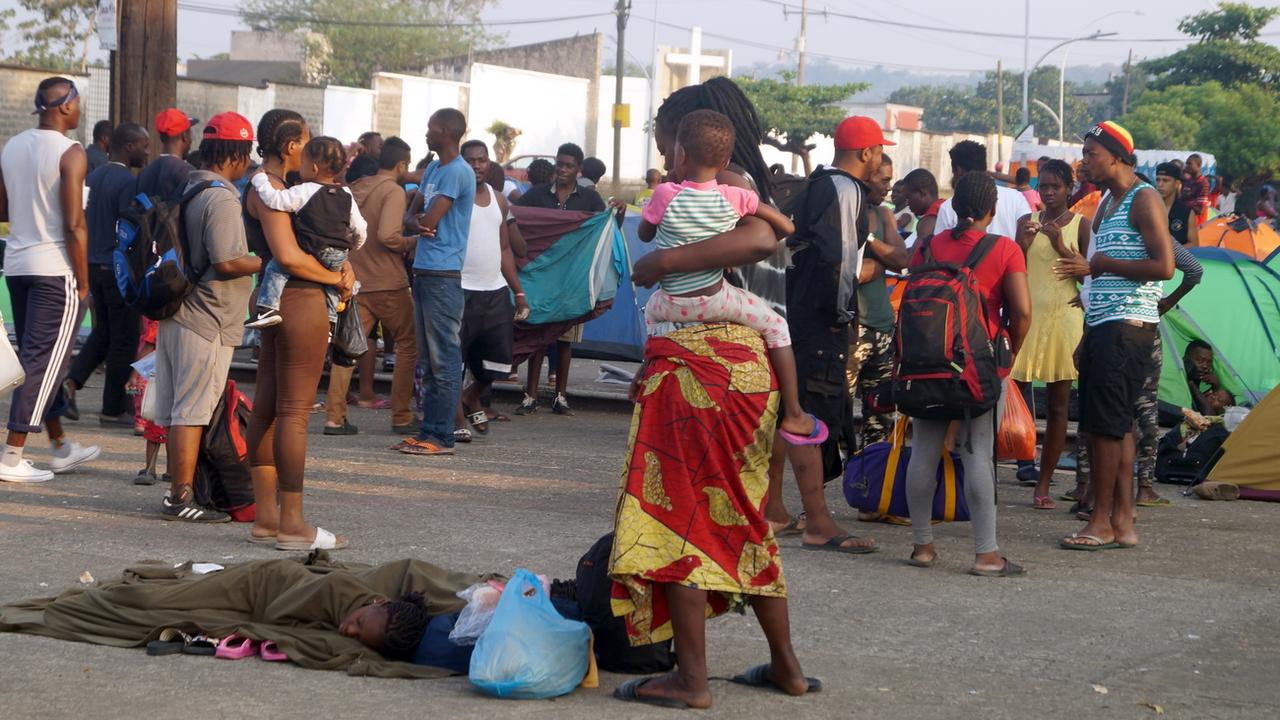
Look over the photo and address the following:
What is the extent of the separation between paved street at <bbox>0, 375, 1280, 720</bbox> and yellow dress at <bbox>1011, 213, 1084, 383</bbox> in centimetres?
78

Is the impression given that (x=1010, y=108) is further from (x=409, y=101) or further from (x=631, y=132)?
(x=409, y=101)

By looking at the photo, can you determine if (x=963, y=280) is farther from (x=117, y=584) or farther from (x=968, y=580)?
(x=117, y=584)

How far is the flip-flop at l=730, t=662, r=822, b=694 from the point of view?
468cm

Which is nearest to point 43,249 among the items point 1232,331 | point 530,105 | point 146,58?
point 146,58

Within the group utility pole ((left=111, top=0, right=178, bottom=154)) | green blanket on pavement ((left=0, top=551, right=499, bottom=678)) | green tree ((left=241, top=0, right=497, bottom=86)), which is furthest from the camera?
green tree ((left=241, top=0, right=497, bottom=86))

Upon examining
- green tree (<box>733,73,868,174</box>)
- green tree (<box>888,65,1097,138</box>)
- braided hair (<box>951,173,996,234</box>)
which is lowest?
braided hair (<box>951,173,996,234</box>)

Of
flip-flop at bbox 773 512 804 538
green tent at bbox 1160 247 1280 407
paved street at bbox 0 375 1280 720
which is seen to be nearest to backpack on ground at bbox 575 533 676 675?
paved street at bbox 0 375 1280 720

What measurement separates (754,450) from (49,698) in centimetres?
219

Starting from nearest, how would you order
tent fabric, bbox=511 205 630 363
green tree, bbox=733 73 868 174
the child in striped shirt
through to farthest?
the child in striped shirt, tent fabric, bbox=511 205 630 363, green tree, bbox=733 73 868 174

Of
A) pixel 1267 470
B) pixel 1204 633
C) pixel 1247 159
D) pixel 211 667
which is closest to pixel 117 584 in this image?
pixel 211 667

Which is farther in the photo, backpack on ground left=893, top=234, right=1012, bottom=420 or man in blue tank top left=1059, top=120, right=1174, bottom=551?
man in blue tank top left=1059, top=120, right=1174, bottom=551

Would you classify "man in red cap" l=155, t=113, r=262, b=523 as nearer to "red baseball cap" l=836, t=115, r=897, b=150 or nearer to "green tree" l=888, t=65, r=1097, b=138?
"red baseball cap" l=836, t=115, r=897, b=150

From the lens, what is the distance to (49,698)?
14.3ft

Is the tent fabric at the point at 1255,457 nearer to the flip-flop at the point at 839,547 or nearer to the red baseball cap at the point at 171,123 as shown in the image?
the flip-flop at the point at 839,547
